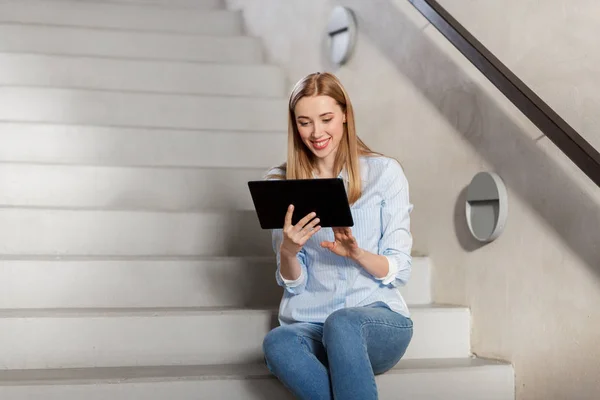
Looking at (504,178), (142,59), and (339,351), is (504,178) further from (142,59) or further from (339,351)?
(142,59)

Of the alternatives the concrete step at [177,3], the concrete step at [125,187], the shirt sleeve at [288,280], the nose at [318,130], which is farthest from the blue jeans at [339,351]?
the concrete step at [177,3]

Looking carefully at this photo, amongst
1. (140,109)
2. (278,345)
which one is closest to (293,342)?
(278,345)

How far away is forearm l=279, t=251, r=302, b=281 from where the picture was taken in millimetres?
2006

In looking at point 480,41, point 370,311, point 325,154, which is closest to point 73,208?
point 325,154

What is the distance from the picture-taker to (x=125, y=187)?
9.68 ft

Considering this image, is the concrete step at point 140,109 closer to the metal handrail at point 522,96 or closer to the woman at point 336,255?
the metal handrail at point 522,96

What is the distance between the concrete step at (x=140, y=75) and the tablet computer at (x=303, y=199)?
6.18 ft

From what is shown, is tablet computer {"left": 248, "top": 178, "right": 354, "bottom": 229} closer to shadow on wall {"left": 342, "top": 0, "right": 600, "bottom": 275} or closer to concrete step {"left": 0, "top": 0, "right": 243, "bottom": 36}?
shadow on wall {"left": 342, "top": 0, "right": 600, "bottom": 275}

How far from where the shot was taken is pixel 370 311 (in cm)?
196

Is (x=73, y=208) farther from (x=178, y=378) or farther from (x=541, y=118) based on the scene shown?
(x=541, y=118)

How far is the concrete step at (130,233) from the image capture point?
2.63 m

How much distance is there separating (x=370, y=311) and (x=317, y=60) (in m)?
1.91

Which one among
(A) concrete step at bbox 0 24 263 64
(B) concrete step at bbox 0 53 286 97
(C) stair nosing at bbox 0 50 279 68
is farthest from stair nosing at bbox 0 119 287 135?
(A) concrete step at bbox 0 24 263 64

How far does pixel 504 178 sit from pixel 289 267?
700 mm
